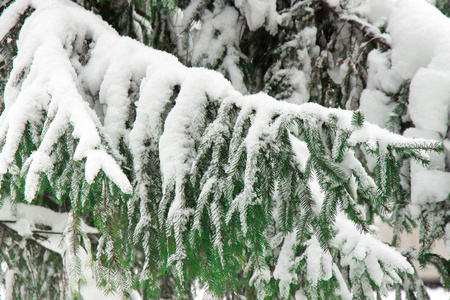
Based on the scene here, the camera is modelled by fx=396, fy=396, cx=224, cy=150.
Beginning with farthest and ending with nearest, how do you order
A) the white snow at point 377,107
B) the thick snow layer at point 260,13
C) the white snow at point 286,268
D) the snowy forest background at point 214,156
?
the thick snow layer at point 260,13 → the white snow at point 377,107 → the white snow at point 286,268 → the snowy forest background at point 214,156

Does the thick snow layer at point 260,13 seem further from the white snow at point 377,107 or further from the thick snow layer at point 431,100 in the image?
the thick snow layer at point 431,100

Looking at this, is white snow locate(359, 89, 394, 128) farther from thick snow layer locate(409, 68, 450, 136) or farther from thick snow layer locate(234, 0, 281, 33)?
thick snow layer locate(234, 0, 281, 33)

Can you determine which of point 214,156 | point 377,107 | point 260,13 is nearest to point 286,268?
point 214,156

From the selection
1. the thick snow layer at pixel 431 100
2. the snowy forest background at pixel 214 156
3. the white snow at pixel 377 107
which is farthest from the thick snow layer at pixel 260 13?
the thick snow layer at pixel 431 100

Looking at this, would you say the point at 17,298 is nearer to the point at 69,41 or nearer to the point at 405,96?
the point at 69,41

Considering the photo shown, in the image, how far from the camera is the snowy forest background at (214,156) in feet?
5.06

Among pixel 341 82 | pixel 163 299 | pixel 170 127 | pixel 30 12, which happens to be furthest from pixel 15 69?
pixel 163 299

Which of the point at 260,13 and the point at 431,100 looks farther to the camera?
the point at 260,13

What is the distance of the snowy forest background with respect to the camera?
1.54m

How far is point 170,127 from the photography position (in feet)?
5.80

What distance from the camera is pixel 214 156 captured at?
5.54 feet

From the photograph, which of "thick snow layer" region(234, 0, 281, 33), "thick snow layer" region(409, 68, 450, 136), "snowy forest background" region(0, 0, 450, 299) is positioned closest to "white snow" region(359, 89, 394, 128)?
"snowy forest background" region(0, 0, 450, 299)

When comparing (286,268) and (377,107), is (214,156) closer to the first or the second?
(286,268)

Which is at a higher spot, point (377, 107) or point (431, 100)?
point (431, 100)
